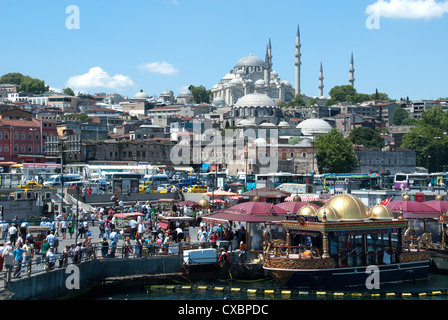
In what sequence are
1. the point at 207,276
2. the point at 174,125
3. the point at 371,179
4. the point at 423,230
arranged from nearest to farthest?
the point at 207,276
the point at 423,230
the point at 371,179
the point at 174,125

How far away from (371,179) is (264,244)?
96.7ft

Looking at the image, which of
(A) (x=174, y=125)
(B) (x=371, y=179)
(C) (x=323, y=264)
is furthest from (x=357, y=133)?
(C) (x=323, y=264)

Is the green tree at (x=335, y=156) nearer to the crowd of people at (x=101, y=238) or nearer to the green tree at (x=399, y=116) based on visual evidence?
the crowd of people at (x=101, y=238)

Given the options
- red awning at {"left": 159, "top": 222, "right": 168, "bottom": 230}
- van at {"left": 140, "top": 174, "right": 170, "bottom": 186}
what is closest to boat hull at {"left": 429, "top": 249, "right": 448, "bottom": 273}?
red awning at {"left": 159, "top": 222, "right": 168, "bottom": 230}

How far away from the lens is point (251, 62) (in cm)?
13100

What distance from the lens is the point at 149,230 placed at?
70.4 ft

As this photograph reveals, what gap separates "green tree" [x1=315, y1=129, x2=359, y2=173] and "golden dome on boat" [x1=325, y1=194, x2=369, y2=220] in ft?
147

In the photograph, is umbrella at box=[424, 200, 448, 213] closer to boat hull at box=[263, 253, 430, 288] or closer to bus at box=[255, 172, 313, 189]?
boat hull at box=[263, 253, 430, 288]

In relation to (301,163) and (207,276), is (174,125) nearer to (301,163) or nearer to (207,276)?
(301,163)

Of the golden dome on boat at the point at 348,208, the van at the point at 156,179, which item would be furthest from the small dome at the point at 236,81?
the golden dome on boat at the point at 348,208

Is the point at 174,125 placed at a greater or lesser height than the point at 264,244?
greater

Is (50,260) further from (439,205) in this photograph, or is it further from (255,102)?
(255,102)

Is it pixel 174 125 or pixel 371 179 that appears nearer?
pixel 371 179

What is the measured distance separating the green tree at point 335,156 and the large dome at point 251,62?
68.9 m
